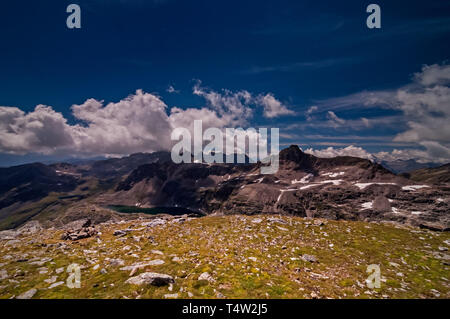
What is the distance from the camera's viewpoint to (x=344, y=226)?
23469 millimetres

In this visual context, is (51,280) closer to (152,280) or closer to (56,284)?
(56,284)

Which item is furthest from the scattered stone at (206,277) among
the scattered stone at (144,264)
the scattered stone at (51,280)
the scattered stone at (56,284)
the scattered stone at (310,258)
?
the scattered stone at (51,280)

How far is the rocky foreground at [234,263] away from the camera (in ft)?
30.2

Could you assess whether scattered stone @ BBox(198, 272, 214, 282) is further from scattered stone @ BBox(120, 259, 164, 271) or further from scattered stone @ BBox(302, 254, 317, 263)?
scattered stone @ BBox(302, 254, 317, 263)

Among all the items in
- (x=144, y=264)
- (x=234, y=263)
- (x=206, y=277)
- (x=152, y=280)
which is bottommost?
(x=234, y=263)

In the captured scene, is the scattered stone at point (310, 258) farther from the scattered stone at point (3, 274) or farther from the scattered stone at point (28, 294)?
the scattered stone at point (3, 274)

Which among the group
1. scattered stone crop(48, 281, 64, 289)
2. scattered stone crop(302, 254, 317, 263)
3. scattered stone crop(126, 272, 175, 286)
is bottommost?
scattered stone crop(302, 254, 317, 263)

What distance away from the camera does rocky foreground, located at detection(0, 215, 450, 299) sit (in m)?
9.21

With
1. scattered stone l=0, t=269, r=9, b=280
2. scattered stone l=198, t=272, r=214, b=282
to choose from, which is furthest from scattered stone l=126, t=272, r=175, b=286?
scattered stone l=0, t=269, r=9, b=280

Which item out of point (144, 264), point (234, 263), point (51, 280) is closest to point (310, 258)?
point (234, 263)

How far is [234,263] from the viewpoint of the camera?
1220 cm

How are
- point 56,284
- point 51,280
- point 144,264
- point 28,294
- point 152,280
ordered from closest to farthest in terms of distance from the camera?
point 28,294 < point 152,280 < point 56,284 < point 51,280 < point 144,264
